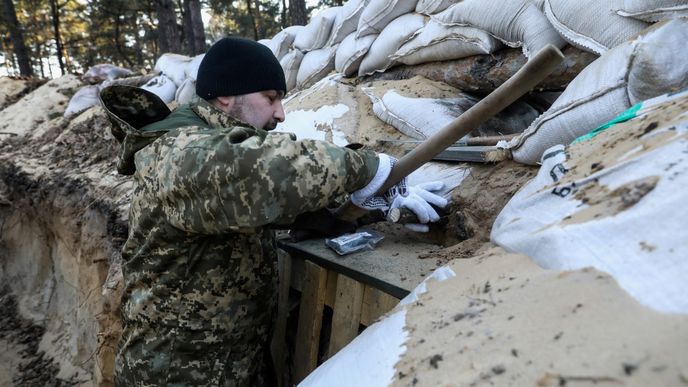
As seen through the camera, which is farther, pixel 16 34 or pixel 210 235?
pixel 16 34

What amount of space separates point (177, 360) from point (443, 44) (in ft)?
7.84

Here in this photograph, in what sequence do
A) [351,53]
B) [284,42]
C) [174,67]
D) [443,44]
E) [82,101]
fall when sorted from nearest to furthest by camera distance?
[443,44]
[351,53]
[284,42]
[82,101]
[174,67]

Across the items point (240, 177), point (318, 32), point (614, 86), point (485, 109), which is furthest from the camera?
point (318, 32)

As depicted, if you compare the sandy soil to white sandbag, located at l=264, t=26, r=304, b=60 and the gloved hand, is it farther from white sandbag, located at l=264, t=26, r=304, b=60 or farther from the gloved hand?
white sandbag, located at l=264, t=26, r=304, b=60

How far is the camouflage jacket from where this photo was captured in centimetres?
112

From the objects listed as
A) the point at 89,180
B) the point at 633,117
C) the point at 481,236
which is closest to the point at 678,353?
the point at 633,117

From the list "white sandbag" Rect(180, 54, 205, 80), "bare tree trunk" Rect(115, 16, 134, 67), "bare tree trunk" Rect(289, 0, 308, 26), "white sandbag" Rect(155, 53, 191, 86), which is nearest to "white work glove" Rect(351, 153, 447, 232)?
"white sandbag" Rect(180, 54, 205, 80)

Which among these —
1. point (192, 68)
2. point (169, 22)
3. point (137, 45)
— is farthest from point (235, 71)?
point (137, 45)

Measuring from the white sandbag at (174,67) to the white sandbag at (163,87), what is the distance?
0.21ft

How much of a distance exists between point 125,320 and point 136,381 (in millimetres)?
222

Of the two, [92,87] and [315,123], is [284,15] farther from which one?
[315,123]

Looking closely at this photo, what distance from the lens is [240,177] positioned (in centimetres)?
110

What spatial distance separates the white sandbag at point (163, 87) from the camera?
5.78m

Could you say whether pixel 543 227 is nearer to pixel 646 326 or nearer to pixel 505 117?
pixel 646 326
